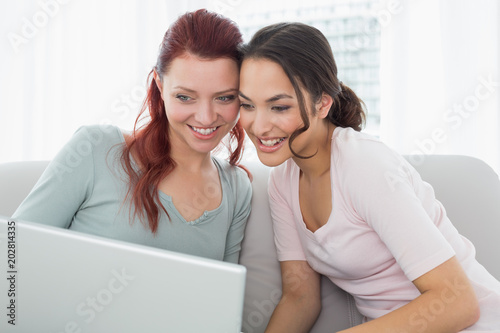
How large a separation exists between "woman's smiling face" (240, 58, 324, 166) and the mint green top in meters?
0.30

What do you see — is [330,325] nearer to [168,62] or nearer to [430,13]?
[168,62]

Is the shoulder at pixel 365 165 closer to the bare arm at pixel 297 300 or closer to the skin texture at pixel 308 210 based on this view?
the skin texture at pixel 308 210

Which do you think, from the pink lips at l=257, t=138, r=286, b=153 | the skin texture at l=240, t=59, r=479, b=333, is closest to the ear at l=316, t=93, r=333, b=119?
the skin texture at l=240, t=59, r=479, b=333

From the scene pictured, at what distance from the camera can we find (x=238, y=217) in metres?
1.53

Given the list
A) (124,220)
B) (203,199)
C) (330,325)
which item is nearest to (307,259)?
(330,325)

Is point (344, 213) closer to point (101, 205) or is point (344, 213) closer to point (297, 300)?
point (297, 300)

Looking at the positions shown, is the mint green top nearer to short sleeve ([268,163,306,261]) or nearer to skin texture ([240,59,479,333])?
short sleeve ([268,163,306,261])

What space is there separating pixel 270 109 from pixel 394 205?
1.26 ft

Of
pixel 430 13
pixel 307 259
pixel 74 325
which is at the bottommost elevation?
pixel 307 259

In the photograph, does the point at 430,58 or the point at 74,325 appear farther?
the point at 430,58

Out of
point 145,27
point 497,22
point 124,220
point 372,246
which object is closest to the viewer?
point 372,246

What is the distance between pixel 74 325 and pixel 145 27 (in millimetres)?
2642

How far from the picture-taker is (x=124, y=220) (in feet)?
4.33

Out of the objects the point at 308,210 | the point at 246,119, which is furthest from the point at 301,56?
the point at 308,210
